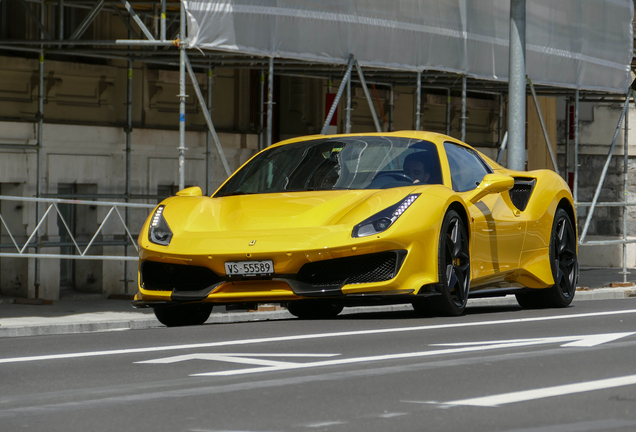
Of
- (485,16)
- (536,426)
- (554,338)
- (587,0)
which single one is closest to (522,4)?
(485,16)

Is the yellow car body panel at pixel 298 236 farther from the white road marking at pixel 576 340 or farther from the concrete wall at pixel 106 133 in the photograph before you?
the concrete wall at pixel 106 133

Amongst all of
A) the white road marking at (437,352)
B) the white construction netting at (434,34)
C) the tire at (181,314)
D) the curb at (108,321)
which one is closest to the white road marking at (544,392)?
the white road marking at (437,352)

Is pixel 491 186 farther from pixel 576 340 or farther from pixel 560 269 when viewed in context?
pixel 576 340

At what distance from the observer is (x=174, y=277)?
8.48 meters

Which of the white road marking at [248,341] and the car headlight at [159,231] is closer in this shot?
the white road marking at [248,341]

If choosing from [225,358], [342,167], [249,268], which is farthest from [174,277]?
[225,358]

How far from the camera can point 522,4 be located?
1648cm

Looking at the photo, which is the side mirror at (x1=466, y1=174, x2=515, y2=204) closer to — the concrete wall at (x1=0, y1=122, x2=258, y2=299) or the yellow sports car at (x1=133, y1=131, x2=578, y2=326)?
the yellow sports car at (x1=133, y1=131, x2=578, y2=326)

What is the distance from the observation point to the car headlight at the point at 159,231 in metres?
8.46

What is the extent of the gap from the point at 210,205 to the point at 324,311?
5.79ft

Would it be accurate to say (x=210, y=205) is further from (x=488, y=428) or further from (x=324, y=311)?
(x=488, y=428)

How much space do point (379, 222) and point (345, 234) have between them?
26 cm

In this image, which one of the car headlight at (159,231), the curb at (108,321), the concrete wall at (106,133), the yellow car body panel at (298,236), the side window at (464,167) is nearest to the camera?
the yellow car body panel at (298,236)

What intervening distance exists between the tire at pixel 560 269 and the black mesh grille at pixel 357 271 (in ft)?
9.11
